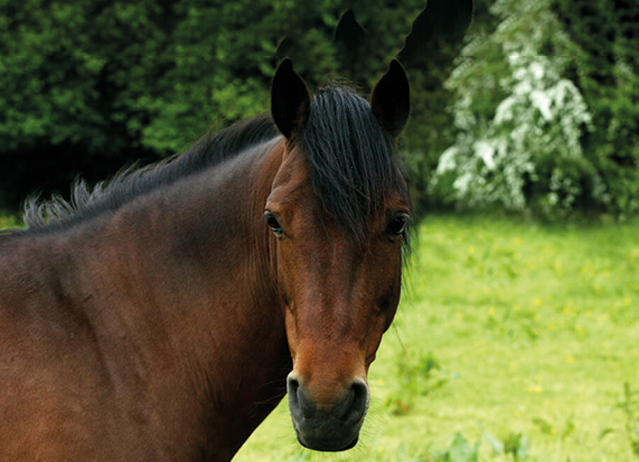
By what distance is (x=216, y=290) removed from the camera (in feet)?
7.43

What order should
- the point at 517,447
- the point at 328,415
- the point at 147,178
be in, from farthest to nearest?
1. the point at 517,447
2. the point at 147,178
3. the point at 328,415

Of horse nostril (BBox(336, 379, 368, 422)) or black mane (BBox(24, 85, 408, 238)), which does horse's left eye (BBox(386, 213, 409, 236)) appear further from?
horse nostril (BBox(336, 379, 368, 422))

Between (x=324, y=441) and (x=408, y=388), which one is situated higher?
(x=324, y=441)

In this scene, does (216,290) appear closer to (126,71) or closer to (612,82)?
(126,71)

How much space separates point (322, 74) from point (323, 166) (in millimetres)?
6550

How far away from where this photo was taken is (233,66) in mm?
10906

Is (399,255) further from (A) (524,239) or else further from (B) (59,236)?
(A) (524,239)

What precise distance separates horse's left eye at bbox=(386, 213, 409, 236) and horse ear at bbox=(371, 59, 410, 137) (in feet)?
0.93

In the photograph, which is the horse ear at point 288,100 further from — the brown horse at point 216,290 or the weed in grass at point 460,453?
the weed in grass at point 460,453

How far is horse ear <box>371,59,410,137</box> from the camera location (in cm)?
212

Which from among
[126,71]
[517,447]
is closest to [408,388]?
[517,447]

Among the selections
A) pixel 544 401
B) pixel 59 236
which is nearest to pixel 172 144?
pixel 544 401

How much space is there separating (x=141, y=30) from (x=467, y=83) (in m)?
5.97

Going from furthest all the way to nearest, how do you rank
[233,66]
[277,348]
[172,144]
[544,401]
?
[233,66] < [172,144] < [544,401] < [277,348]
